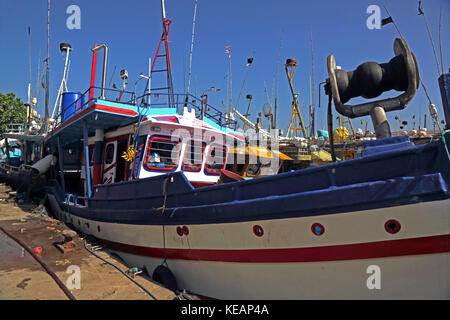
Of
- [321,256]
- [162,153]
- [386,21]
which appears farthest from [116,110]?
[386,21]

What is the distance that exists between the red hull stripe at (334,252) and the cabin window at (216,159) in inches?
120

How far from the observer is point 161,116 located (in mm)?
6422

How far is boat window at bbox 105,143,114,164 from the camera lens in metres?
7.23

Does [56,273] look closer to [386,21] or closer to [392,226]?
[392,226]

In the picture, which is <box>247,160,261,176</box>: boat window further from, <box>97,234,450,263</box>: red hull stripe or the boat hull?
<box>97,234,450,263</box>: red hull stripe

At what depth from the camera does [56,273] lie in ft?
15.4

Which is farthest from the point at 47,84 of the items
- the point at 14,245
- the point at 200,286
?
the point at 200,286

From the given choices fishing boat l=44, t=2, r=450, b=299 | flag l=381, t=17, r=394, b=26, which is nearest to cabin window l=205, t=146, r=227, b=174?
fishing boat l=44, t=2, r=450, b=299

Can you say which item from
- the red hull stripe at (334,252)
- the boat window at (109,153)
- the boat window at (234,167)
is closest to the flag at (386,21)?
the red hull stripe at (334,252)

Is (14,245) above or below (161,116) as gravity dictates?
below
